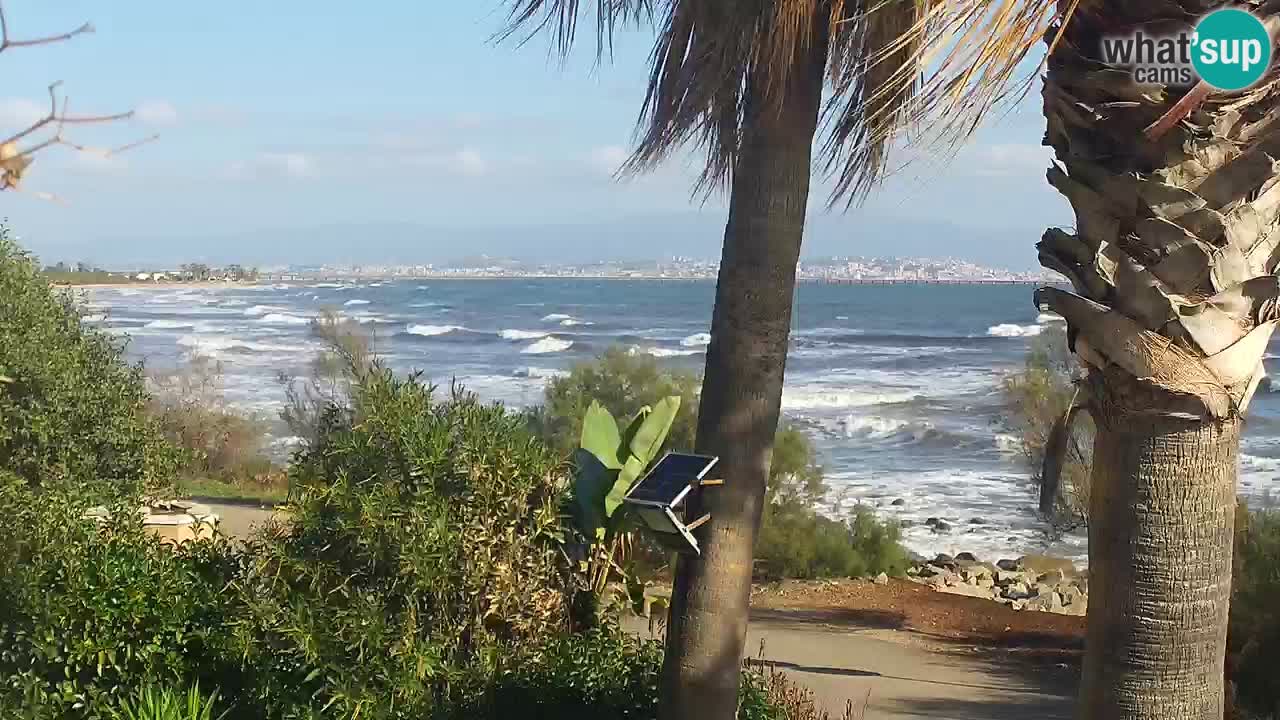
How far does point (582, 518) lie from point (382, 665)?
4.68 feet

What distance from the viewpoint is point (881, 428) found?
33062 millimetres

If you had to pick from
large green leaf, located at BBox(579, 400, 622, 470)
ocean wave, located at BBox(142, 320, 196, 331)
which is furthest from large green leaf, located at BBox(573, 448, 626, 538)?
ocean wave, located at BBox(142, 320, 196, 331)

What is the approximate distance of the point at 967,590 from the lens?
1580 cm

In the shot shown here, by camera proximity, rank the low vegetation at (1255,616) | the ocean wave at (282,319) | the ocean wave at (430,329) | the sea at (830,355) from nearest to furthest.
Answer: the low vegetation at (1255,616)
the sea at (830,355)
the ocean wave at (430,329)
the ocean wave at (282,319)

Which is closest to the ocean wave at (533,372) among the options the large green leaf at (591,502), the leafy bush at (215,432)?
the leafy bush at (215,432)

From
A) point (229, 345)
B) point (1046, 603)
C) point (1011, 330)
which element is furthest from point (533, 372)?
point (1046, 603)

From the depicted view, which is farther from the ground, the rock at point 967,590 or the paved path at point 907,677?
the paved path at point 907,677

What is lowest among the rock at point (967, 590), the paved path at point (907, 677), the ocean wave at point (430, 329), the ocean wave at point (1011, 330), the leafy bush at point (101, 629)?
the rock at point (967, 590)

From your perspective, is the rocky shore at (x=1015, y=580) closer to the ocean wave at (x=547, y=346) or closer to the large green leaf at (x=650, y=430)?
the large green leaf at (x=650, y=430)

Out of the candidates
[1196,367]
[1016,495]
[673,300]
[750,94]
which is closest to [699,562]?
[750,94]

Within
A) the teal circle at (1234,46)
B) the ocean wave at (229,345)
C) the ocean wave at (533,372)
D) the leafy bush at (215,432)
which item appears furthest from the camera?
the ocean wave at (229,345)

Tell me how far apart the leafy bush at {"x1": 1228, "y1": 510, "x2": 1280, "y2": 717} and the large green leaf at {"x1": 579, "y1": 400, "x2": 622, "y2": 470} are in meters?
4.00

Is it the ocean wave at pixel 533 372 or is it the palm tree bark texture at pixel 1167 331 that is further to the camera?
the ocean wave at pixel 533 372

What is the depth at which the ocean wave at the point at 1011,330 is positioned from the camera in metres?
55.4
